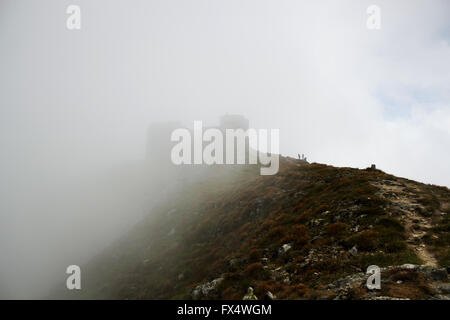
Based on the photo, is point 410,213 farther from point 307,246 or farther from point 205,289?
point 205,289

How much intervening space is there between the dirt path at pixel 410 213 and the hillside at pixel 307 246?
0.06 metres

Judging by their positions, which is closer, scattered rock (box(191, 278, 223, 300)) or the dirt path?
the dirt path

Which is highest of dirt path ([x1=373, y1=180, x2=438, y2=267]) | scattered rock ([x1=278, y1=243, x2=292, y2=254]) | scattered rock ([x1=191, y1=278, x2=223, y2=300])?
dirt path ([x1=373, y1=180, x2=438, y2=267])

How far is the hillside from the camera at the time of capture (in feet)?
39.3

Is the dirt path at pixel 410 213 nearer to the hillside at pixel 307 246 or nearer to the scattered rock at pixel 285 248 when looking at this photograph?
the hillside at pixel 307 246

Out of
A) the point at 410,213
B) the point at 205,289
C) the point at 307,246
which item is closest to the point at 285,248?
the point at 307,246

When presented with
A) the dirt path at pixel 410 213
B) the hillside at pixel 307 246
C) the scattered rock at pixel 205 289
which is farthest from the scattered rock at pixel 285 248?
the dirt path at pixel 410 213

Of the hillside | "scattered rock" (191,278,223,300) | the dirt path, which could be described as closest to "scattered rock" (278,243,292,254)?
the hillside

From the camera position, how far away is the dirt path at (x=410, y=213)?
12854 mm

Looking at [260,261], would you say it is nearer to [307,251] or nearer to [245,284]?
[245,284]

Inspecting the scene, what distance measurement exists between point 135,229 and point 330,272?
50.7 m

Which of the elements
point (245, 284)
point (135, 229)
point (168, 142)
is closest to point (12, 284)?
point (135, 229)

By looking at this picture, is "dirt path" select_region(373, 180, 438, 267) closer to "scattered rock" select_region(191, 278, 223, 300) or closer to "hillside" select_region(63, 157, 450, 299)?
"hillside" select_region(63, 157, 450, 299)

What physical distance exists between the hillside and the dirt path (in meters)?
0.06
